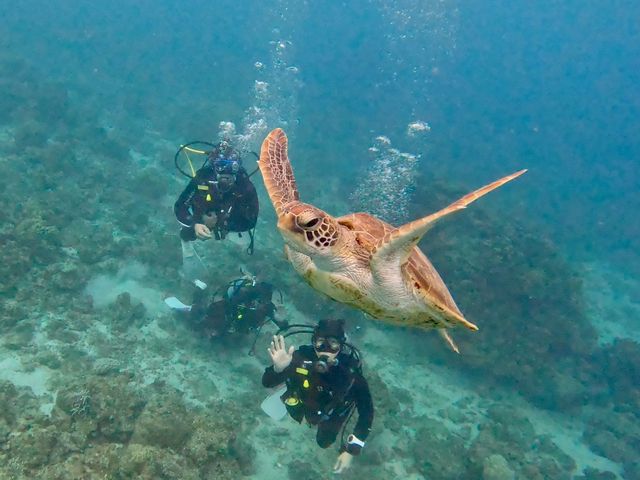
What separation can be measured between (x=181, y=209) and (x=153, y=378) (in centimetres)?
257

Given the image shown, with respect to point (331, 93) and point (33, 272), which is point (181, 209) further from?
point (331, 93)

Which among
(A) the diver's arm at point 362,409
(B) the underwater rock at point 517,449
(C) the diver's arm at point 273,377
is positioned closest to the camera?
(A) the diver's arm at point 362,409

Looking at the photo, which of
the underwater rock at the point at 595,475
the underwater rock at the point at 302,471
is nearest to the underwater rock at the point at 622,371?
the underwater rock at the point at 595,475

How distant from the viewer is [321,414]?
4.36 metres

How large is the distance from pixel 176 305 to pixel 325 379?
13.0 ft

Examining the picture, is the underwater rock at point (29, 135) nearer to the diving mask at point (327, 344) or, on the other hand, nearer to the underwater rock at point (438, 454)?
the diving mask at point (327, 344)

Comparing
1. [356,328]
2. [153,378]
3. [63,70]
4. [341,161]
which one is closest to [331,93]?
[341,161]

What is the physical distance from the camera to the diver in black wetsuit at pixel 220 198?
605 cm

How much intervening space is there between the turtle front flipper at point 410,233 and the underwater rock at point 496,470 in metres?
5.36

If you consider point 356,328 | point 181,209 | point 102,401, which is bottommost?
point 356,328

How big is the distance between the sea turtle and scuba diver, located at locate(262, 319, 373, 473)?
863 mm

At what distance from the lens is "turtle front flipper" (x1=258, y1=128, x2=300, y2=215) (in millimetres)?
3129

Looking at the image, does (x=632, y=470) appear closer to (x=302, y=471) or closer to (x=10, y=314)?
(x=302, y=471)

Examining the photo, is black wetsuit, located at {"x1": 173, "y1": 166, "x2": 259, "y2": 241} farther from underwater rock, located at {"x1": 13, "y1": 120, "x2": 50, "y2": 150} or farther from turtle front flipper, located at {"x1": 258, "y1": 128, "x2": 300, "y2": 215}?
underwater rock, located at {"x1": 13, "y1": 120, "x2": 50, "y2": 150}
